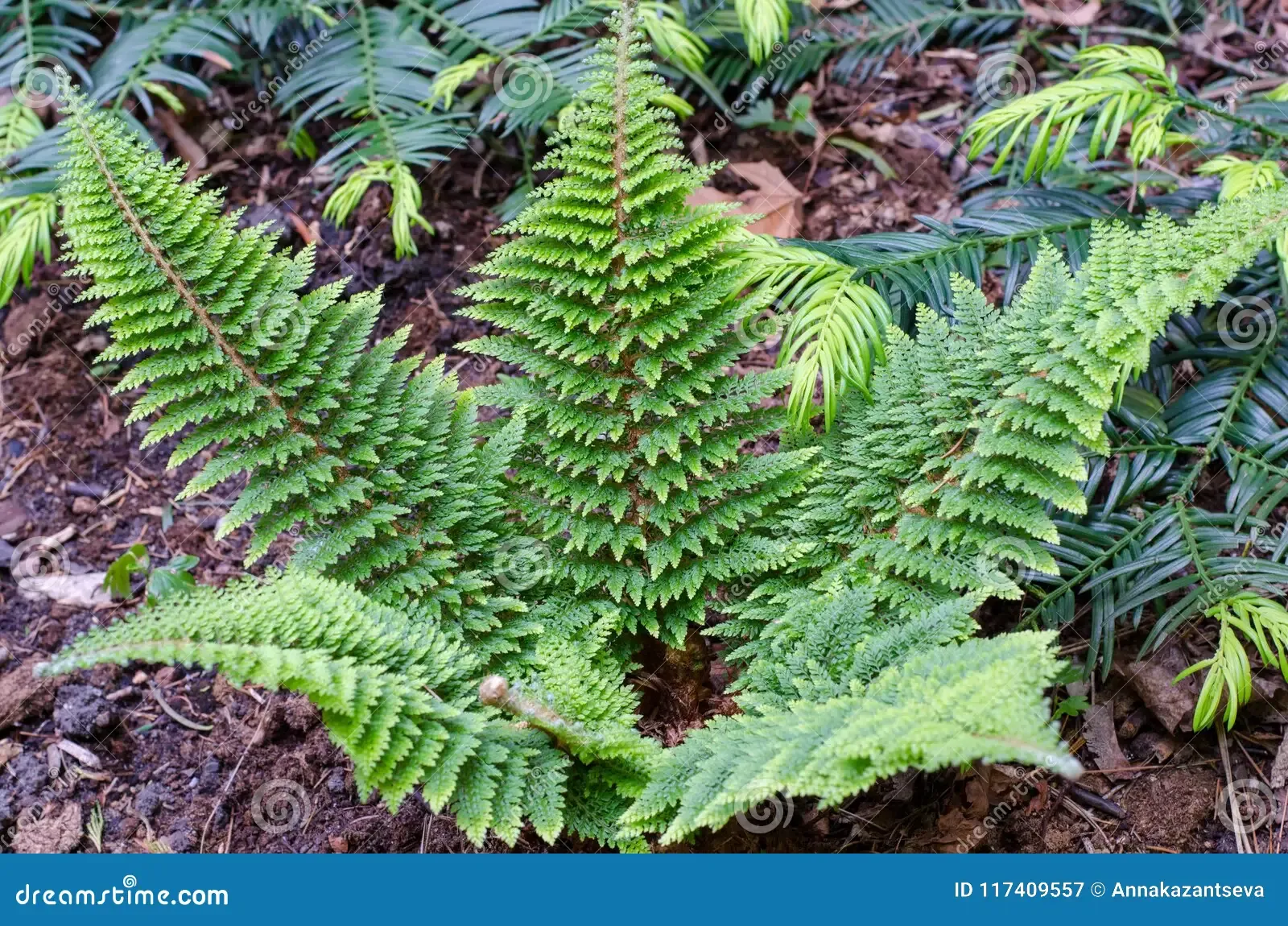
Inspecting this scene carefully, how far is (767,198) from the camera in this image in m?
4.30

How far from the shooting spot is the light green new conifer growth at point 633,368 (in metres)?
2.69

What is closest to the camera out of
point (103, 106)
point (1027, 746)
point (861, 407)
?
point (1027, 746)

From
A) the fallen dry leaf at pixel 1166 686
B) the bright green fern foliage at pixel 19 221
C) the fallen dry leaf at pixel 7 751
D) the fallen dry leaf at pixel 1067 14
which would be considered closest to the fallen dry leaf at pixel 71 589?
the fallen dry leaf at pixel 7 751

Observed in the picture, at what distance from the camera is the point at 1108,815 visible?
3.02 m

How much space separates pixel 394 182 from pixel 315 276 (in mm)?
814

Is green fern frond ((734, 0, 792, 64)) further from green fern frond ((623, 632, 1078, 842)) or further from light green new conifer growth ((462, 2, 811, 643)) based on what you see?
green fern frond ((623, 632, 1078, 842))

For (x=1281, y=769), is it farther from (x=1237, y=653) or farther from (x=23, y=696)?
(x=23, y=696)

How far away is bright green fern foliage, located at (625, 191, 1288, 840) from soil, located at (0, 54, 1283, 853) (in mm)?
353

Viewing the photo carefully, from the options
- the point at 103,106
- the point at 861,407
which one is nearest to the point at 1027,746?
the point at 861,407

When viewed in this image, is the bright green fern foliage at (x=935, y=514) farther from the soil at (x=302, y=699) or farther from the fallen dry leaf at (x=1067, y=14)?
the fallen dry leaf at (x=1067, y=14)

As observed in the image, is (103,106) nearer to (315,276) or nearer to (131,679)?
(315,276)

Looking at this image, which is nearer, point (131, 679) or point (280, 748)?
point (280, 748)

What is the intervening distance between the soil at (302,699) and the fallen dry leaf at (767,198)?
11 centimetres

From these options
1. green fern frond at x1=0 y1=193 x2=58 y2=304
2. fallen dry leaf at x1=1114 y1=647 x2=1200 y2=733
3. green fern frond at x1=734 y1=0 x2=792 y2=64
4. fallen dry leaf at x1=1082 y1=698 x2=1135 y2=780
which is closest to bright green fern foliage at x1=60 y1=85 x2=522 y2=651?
green fern frond at x1=0 y1=193 x2=58 y2=304
